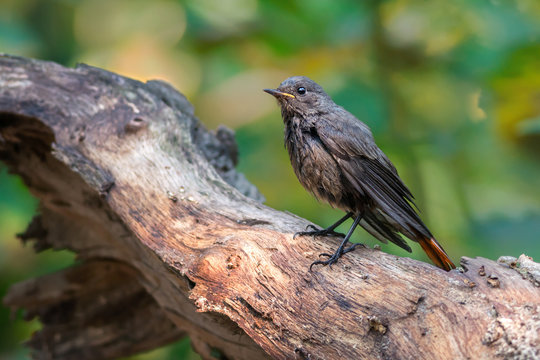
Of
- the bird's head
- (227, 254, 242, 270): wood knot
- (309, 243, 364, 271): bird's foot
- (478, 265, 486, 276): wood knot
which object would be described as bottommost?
(227, 254, 242, 270): wood knot

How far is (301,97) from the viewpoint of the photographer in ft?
9.80

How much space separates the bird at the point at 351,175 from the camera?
2.56 meters

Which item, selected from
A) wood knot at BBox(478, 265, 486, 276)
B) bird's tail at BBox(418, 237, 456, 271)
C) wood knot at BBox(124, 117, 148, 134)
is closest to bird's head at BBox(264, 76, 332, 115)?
wood knot at BBox(124, 117, 148, 134)

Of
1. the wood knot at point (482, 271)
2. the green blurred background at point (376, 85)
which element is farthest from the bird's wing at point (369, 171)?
the green blurred background at point (376, 85)

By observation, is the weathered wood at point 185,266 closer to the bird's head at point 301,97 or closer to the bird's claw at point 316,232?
the bird's claw at point 316,232

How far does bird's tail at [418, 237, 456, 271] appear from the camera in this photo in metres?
2.51

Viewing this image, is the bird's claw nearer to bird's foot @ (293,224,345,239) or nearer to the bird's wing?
bird's foot @ (293,224,345,239)

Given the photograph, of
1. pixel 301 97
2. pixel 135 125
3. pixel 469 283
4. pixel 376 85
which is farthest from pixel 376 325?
pixel 376 85

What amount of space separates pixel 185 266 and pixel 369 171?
3.54 ft

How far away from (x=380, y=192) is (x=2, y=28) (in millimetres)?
4637

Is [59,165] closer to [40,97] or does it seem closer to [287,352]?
[40,97]

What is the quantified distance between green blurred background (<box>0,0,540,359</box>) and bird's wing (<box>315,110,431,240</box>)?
1.70 meters

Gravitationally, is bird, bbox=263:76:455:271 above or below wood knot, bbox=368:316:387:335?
above

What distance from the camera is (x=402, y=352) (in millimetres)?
1857
